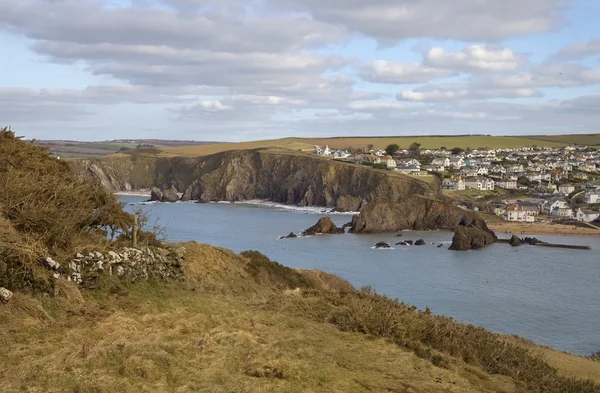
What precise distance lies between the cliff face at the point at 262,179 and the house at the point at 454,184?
36.1ft

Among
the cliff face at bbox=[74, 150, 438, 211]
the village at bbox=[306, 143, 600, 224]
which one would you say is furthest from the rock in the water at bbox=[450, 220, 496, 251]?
the cliff face at bbox=[74, 150, 438, 211]

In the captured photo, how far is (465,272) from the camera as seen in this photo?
51219 mm

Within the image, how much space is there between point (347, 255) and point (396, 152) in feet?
395

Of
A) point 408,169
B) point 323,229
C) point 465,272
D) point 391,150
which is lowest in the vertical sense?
point 465,272

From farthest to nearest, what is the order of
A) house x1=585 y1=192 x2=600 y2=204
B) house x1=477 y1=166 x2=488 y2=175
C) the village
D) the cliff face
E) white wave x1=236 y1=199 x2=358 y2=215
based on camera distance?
house x1=477 y1=166 x2=488 y2=175 < the cliff face < white wave x1=236 y1=199 x2=358 y2=215 < house x1=585 y1=192 x2=600 y2=204 < the village

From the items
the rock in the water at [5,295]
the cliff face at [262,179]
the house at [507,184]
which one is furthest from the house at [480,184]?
the rock in the water at [5,295]

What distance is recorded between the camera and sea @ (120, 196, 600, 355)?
116 ft

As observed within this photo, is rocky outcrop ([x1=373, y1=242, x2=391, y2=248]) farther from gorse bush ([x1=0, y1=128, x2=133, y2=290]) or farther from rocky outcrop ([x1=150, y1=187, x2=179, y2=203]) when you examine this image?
rocky outcrop ([x1=150, y1=187, x2=179, y2=203])

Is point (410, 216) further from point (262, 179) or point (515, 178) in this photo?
point (515, 178)

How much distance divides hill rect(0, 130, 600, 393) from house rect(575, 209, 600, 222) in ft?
270

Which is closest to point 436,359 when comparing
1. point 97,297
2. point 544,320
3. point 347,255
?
point 97,297

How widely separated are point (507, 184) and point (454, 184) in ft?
54.6

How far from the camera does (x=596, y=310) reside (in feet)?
128


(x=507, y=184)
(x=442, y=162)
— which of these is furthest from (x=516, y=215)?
(x=442, y=162)
